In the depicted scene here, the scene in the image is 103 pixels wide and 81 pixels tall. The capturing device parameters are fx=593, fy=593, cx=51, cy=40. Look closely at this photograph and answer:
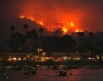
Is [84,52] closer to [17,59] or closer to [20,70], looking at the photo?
[17,59]

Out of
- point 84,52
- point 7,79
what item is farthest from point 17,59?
point 7,79

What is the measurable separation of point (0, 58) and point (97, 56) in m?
32.6

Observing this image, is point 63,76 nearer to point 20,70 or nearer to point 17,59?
point 20,70

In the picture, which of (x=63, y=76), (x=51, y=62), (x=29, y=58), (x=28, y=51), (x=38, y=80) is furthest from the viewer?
(x=28, y=51)

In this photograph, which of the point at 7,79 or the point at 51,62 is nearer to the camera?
the point at 7,79

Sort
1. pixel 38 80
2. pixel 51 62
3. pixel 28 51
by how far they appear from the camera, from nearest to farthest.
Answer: pixel 38 80 → pixel 51 62 → pixel 28 51

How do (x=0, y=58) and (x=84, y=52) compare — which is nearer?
(x=0, y=58)

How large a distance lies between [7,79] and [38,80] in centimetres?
624

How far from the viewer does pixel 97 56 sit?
194 metres

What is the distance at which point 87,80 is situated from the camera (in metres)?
99.1

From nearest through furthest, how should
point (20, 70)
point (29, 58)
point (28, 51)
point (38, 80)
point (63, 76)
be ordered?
1. point (38, 80)
2. point (63, 76)
3. point (20, 70)
4. point (29, 58)
5. point (28, 51)

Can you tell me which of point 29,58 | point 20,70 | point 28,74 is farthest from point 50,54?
point 28,74

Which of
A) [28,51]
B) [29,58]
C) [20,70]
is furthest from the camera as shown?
[28,51]

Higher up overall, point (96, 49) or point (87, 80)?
point (96, 49)
